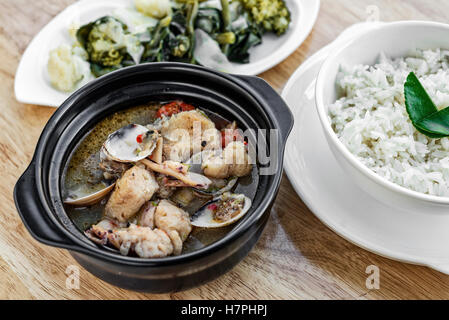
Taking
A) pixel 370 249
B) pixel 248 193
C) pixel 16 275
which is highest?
pixel 248 193

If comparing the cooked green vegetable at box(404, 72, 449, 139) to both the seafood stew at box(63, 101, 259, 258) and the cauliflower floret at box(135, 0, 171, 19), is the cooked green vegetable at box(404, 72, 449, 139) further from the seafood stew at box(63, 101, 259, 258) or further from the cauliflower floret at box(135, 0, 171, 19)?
the cauliflower floret at box(135, 0, 171, 19)

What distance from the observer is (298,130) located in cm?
210

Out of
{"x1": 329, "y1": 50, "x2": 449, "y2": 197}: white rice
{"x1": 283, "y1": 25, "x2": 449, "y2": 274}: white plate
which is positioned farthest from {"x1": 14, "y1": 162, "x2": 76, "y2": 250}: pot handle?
{"x1": 329, "y1": 50, "x2": 449, "y2": 197}: white rice

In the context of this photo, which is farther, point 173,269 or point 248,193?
point 248,193

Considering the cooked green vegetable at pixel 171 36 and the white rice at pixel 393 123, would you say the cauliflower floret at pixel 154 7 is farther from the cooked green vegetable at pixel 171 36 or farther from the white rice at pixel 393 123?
the white rice at pixel 393 123

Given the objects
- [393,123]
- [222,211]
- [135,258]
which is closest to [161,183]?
[222,211]

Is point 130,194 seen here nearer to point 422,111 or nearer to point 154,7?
point 422,111

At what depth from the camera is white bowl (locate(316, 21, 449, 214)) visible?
5.53ft

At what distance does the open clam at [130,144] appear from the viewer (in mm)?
1742

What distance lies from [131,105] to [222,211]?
25.2 inches

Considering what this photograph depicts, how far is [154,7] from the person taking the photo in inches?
105

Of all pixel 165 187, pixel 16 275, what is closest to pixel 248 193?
pixel 165 187
